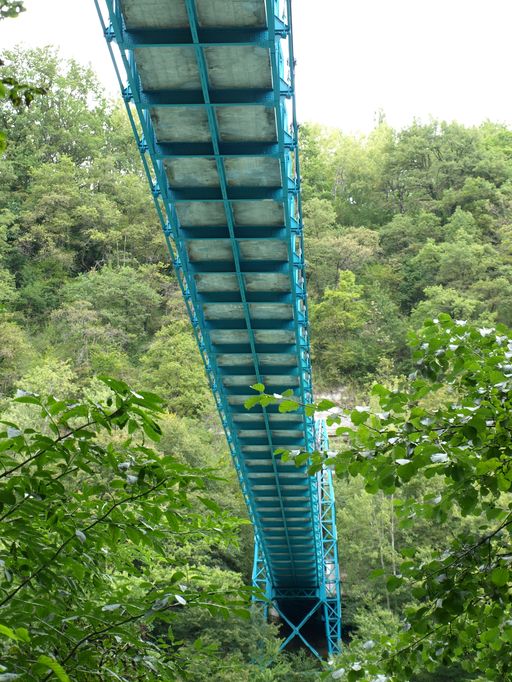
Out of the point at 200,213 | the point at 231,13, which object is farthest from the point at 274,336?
the point at 231,13

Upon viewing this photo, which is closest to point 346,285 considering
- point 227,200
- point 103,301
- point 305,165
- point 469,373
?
point 103,301

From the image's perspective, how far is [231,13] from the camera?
9430 millimetres

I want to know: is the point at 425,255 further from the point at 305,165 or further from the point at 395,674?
the point at 395,674

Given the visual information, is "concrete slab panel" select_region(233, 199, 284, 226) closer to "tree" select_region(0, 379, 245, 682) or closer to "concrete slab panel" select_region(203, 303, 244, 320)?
"concrete slab panel" select_region(203, 303, 244, 320)

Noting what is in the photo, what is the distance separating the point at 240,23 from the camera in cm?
955

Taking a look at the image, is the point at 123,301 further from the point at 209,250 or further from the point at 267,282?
the point at 209,250

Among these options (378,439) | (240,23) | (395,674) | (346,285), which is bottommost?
(346,285)

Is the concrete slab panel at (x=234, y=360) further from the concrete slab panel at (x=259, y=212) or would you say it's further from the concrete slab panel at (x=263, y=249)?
the concrete slab panel at (x=259, y=212)

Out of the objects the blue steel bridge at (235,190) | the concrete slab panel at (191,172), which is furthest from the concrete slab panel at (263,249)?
the concrete slab panel at (191,172)

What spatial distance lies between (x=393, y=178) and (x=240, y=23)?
4049cm

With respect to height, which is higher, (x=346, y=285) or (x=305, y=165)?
(x=305, y=165)

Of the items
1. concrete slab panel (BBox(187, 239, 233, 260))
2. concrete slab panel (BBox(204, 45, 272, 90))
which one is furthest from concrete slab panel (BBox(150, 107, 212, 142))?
concrete slab panel (BBox(187, 239, 233, 260))

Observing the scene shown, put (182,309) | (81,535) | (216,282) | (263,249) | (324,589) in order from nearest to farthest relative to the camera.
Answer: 1. (81,535)
2. (263,249)
3. (216,282)
4. (324,589)
5. (182,309)

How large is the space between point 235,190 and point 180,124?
1391 mm
